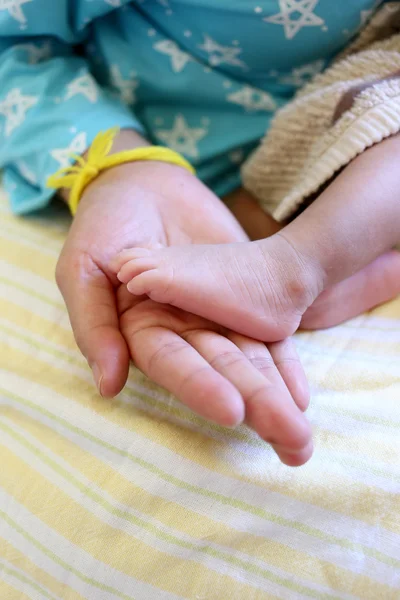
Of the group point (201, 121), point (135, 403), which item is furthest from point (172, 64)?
point (135, 403)

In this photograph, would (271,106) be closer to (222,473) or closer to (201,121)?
(201,121)

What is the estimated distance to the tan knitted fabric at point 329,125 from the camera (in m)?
0.55

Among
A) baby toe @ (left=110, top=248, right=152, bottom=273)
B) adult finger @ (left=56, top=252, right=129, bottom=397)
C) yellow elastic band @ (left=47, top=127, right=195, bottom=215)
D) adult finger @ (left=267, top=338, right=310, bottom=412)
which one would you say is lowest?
adult finger @ (left=267, top=338, right=310, bottom=412)

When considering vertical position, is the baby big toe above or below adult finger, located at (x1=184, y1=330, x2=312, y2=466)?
above

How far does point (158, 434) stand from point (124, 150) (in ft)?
1.24

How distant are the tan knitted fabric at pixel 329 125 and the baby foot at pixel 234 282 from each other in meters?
0.13

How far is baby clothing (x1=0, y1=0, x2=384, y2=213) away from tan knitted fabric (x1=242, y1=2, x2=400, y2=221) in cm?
5

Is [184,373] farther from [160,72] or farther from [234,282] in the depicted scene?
[160,72]

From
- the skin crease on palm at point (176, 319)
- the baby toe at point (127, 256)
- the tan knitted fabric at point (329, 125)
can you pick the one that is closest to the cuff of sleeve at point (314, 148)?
the tan knitted fabric at point (329, 125)

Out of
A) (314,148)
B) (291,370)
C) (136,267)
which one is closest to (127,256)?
(136,267)

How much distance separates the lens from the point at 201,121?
772 millimetres

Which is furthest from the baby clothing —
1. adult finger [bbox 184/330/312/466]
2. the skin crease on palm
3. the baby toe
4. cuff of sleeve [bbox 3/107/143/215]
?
adult finger [bbox 184/330/312/466]

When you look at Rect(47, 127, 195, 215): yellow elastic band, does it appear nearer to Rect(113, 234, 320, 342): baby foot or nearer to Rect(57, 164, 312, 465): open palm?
Rect(57, 164, 312, 465): open palm

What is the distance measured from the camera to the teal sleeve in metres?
0.69
